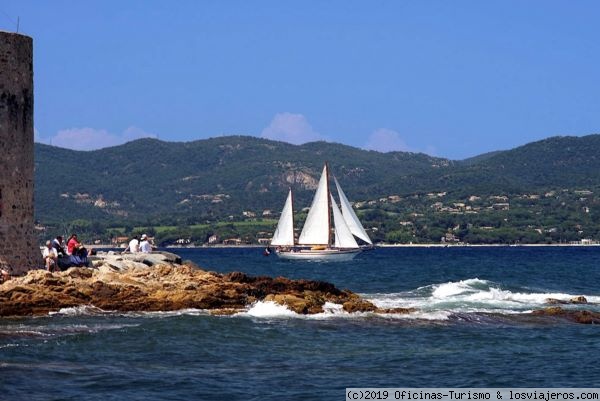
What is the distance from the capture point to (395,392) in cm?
1572

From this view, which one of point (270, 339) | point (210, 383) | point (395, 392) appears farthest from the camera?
point (270, 339)

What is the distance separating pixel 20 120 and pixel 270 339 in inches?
327

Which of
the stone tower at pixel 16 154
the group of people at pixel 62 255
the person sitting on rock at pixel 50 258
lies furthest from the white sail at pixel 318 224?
the stone tower at pixel 16 154

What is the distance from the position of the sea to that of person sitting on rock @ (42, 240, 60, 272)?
96.9 inches

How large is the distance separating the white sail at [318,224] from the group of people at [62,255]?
4906cm

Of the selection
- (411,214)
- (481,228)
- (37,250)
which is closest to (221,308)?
(37,250)

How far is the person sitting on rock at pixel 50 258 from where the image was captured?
2727cm

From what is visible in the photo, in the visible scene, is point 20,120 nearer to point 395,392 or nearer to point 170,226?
point 395,392

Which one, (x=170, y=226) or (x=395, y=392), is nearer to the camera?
(x=395, y=392)

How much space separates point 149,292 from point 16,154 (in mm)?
4307

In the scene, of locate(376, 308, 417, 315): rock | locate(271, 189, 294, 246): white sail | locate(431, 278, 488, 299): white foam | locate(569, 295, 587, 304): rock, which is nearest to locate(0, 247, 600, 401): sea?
locate(376, 308, 417, 315): rock

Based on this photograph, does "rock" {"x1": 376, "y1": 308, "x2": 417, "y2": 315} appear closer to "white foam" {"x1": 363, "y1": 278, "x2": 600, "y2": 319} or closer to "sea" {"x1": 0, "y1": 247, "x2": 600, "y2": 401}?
"white foam" {"x1": 363, "y1": 278, "x2": 600, "y2": 319}

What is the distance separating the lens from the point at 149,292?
26.8 m

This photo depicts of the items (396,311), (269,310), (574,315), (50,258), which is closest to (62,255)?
(50,258)
